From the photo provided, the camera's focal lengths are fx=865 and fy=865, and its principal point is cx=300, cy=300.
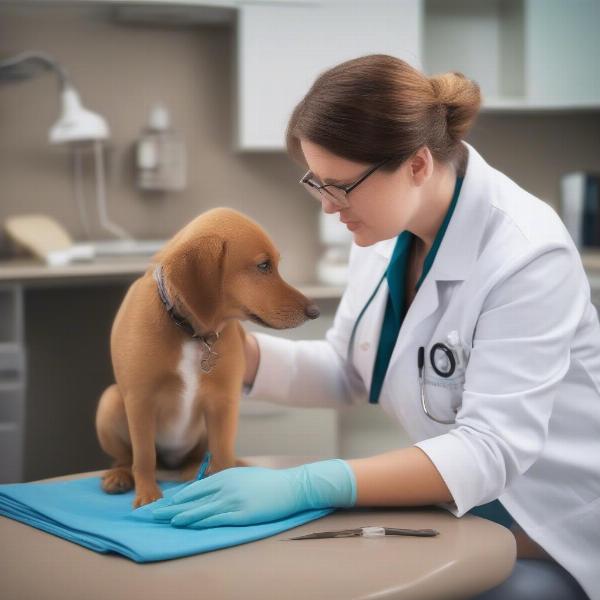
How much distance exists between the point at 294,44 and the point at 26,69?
0.80 meters

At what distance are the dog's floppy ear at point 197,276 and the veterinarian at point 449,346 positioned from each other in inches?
7.2

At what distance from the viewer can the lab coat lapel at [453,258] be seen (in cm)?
114

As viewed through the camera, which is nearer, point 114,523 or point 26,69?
point 114,523

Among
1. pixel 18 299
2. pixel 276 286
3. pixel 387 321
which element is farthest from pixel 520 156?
pixel 276 286

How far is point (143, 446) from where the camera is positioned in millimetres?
955

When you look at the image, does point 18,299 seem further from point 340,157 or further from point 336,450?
point 340,157

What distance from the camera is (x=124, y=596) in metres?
0.71

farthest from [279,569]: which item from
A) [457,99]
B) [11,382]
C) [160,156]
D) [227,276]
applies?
[160,156]

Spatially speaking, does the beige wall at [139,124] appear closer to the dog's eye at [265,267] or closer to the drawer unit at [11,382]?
the drawer unit at [11,382]

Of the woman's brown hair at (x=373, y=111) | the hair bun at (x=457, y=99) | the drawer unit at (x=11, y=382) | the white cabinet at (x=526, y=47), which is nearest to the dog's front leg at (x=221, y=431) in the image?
the woman's brown hair at (x=373, y=111)

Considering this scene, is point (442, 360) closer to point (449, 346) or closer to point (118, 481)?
point (449, 346)

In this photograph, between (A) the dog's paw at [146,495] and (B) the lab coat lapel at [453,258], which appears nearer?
(A) the dog's paw at [146,495]

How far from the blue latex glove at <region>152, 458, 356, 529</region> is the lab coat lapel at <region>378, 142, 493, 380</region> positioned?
11.3 inches

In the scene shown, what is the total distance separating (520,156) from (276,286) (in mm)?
2289
